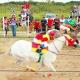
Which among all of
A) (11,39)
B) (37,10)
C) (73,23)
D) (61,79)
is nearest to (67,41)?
(61,79)

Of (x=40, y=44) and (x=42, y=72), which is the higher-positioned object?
(x=40, y=44)

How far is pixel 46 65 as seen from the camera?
8.13m

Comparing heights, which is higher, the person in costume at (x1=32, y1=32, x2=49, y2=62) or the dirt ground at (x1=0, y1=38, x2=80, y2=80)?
the person in costume at (x1=32, y1=32, x2=49, y2=62)

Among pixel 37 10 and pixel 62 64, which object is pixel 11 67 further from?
pixel 37 10

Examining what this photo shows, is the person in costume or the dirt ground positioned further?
the person in costume

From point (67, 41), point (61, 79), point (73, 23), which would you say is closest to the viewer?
point (61, 79)

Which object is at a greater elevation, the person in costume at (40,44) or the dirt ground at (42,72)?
the person in costume at (40,44)

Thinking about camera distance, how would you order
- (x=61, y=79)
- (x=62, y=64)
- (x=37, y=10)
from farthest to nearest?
(x=37, y=10)
(x=62, y=64)
(x=61, y=79)

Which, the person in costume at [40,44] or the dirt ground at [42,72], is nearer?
the dirt ground at [42,72]

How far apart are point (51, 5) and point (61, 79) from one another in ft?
109

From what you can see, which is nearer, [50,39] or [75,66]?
[50,39]

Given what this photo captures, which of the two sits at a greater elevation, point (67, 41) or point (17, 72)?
point (67, 41)

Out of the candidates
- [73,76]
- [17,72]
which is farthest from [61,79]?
[17,72]

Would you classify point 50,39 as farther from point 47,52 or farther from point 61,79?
point 61,79
